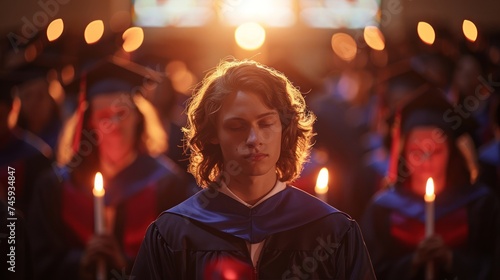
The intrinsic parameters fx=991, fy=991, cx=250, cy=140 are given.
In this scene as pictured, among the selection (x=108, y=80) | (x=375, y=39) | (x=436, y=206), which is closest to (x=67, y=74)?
(x=108, y=80)

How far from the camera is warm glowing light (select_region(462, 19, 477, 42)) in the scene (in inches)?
420

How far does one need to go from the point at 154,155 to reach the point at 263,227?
3.77m

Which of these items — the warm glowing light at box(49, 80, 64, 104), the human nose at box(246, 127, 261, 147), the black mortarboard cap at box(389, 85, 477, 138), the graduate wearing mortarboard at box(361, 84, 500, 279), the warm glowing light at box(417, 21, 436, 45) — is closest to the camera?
the human nose at box(246, 127, 261, 147)

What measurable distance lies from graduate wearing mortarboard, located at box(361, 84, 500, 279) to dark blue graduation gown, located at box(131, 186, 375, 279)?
3082 mm

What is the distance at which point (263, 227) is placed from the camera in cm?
433

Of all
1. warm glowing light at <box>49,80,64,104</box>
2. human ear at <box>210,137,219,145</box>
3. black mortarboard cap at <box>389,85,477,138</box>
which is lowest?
human ear at <box>210,137,219,145</box>

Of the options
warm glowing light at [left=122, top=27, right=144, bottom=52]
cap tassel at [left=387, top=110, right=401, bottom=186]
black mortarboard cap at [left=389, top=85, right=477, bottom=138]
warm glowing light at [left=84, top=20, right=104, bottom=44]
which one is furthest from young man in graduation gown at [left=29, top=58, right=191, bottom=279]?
black mortarboard cap at [left=389, top=85, right=477, bottom=138]

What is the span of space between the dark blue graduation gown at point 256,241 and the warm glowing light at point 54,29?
5528 mm

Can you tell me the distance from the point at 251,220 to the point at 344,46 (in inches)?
362

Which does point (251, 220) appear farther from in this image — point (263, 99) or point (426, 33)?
point (426, 33)

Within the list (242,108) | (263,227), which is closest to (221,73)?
(242,108)

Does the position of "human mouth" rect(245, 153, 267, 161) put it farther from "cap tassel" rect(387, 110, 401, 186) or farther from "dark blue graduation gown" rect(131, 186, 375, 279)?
"cap tassel" rect(387, 110, 401, 186)

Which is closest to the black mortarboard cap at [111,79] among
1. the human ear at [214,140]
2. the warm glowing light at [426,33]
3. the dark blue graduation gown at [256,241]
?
the warm glowing light at [426,33]

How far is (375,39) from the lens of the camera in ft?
38.6
